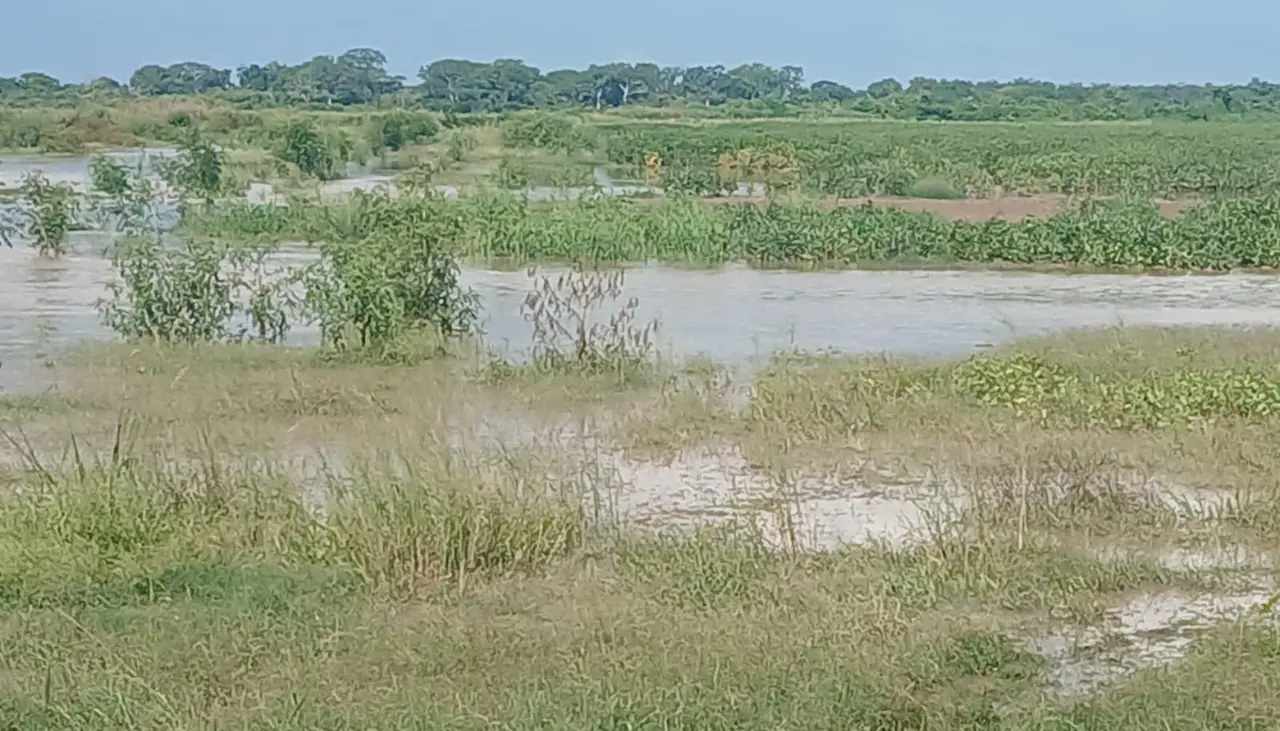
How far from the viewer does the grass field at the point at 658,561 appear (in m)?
4.65

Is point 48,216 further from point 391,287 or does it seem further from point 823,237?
point 823,237

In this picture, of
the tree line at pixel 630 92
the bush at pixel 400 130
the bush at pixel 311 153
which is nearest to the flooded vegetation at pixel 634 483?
the bush at pixel 311 153

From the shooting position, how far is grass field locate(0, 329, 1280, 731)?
4.65 meters

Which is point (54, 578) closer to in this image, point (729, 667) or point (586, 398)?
point (729, 667)

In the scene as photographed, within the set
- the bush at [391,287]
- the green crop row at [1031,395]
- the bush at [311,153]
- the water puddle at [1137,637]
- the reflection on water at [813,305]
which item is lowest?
the reflection on water at [813,305]

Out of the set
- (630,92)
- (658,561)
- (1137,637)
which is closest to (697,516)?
(658,561)

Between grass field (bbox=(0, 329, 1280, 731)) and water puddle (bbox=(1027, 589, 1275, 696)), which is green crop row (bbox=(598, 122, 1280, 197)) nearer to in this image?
grass field (bbox=(0, 329, 1280, 731))

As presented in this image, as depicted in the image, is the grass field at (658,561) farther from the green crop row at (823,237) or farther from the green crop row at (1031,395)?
the green crop row at (823,237)

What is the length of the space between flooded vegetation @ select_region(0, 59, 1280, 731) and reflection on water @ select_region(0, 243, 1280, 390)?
3.6 inches

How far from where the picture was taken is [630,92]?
224ft

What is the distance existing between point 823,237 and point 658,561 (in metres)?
13.3

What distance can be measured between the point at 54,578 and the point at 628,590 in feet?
6.87

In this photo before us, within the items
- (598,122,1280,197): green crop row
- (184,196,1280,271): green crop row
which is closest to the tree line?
(598,122,1280,197): green crop row

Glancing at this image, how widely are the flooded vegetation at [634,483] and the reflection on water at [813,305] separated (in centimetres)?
9
